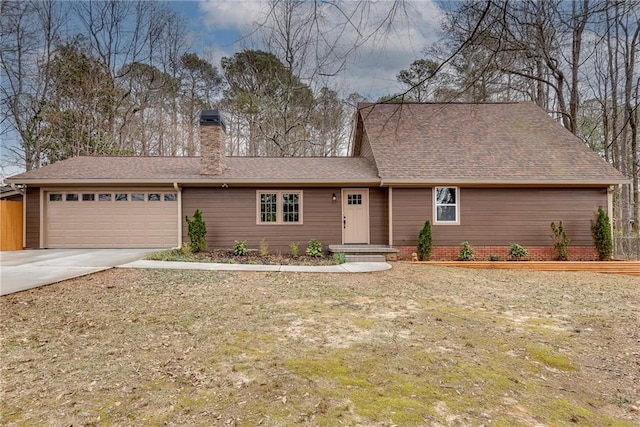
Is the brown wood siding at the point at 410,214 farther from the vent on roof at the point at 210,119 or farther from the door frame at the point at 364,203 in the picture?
the vent on roof at the point at 210,119

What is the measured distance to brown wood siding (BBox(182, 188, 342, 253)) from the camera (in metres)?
10.3

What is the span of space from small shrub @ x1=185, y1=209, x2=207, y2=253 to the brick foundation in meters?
5.84

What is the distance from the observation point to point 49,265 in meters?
6.99

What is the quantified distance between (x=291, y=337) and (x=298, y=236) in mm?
6956

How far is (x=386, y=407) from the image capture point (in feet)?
7.36

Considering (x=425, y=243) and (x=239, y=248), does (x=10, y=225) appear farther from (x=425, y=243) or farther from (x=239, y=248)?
(x=425, y=243)

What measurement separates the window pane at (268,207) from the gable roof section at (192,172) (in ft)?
1.91

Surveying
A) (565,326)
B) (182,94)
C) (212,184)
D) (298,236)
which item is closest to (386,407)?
(565,326)

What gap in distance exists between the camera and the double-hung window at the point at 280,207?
414 inches

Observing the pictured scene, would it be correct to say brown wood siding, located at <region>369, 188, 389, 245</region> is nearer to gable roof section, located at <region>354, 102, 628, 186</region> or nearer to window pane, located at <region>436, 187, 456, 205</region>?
gable roof section, located at <region>354, 102, 628, 186</region>

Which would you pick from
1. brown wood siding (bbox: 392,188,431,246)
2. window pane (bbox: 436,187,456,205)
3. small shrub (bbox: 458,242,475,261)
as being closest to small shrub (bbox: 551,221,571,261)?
Result: small shrub (bbox: 458,242,475,261)

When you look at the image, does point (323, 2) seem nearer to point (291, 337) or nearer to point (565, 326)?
point (291, 337)

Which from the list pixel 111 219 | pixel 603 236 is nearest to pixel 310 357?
pixel 111 219

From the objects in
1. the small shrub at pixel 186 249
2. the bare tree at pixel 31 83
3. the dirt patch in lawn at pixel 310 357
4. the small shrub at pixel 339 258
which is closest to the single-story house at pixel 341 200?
the small shrub at pixel 186 249
